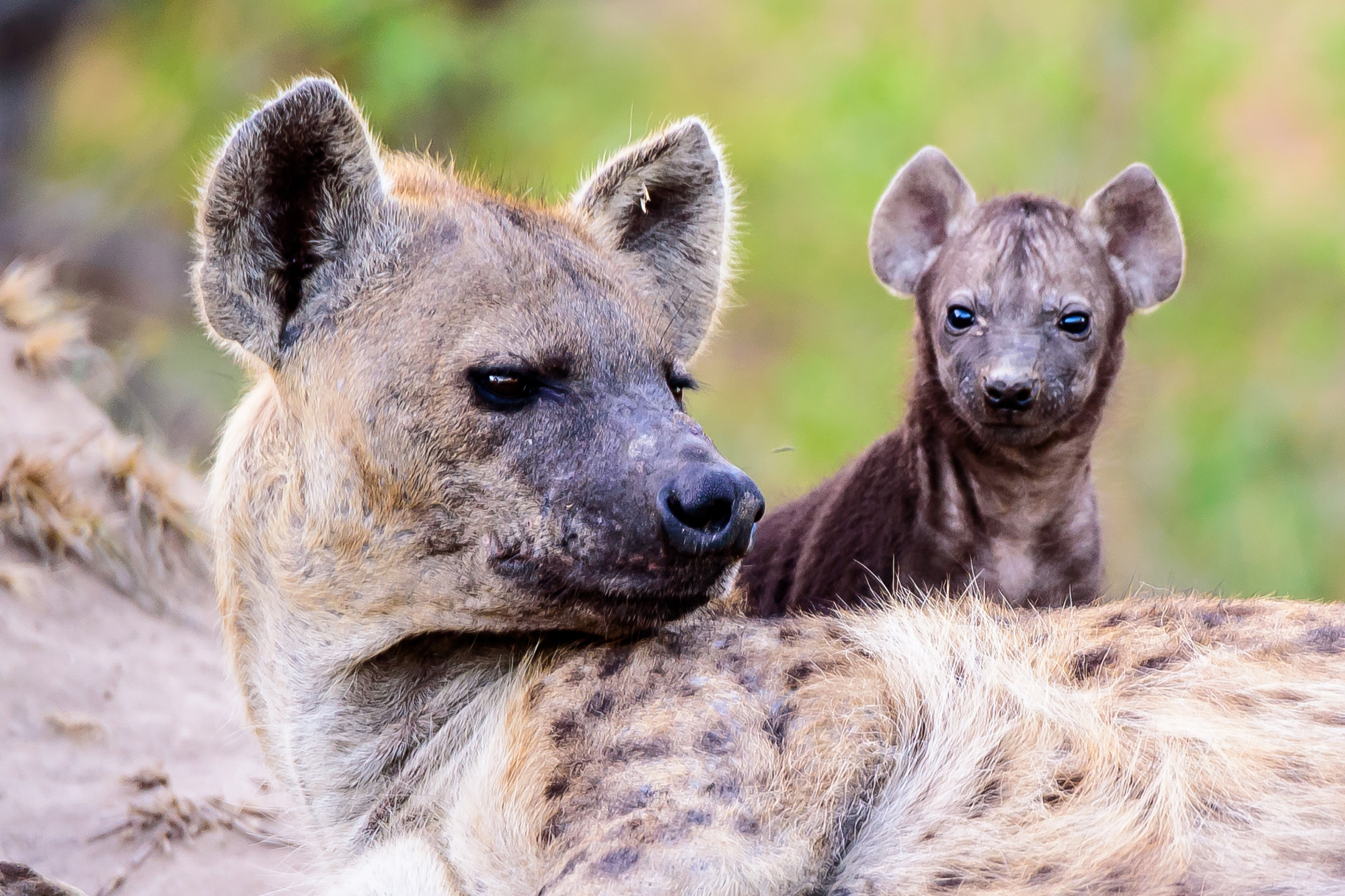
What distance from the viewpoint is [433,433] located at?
3072mm

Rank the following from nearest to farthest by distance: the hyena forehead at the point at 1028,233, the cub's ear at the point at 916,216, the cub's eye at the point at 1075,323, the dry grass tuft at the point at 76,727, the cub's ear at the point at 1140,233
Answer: the dry grass tuft at the point at 76,727 → the cub's eye at the point at 1075,323 → the hyena forehead at the point at 1028,233 → the cub's ear at the point at 1140,233 → the cub's ear at the point at 916,216

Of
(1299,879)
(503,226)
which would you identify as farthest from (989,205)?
(1299,879)

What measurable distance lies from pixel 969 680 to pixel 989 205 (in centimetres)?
265

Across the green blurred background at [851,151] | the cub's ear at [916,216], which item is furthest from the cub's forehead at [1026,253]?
the green blurred background at [851,151]

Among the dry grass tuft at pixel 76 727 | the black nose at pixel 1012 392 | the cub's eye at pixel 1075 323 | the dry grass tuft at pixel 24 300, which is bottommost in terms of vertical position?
the dry grass tuft at pixel 76 727

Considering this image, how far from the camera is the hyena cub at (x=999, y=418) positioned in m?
4.68

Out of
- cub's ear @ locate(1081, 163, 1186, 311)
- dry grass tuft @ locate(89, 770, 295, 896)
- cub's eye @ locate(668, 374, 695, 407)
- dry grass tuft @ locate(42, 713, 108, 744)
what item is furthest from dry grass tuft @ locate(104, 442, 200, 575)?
cub's ear @ locate(1081, 163, 1186, 311)

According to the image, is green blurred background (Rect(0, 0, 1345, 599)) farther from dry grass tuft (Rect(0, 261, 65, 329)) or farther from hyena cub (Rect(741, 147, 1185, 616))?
hyena cub (Rect(741, 147, 1185, 616))

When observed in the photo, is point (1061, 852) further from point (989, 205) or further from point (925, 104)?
point (925, 104)

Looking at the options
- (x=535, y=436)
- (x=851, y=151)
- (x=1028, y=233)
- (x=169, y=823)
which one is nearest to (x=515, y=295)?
(x=535, y=436)

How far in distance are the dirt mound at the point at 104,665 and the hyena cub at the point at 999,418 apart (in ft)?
5.78

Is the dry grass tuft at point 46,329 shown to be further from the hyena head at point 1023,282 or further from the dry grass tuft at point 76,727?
the hyena head at point 1023,282

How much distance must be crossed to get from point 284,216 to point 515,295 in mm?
559

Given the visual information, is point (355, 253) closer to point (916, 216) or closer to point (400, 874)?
point (400, 874)
